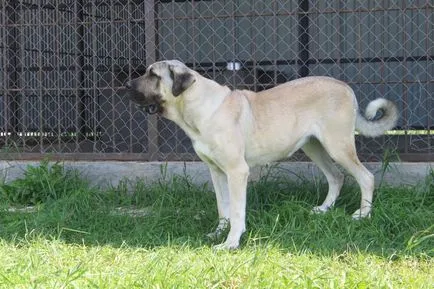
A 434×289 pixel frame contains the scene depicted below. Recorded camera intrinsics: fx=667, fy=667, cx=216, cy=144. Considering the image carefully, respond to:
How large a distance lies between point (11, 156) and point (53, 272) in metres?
3.25

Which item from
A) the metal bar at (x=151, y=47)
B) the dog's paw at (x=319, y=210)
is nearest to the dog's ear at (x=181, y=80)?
the dog's paw at (x=319, y=210)

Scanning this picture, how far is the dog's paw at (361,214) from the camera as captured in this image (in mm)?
4953

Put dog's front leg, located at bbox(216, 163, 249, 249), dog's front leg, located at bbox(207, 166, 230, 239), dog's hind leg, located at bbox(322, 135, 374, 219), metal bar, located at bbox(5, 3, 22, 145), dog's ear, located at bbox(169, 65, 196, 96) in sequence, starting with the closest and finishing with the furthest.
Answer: dog's front leg, located at bbox(216, 163, 249, 249) < dog's ear, located at bbox(169, 65, 196, 96) < dog's front leg, located at bbox(207, 166, 230, 239) < dog's hind leg, located at bbox(322, 135, 374, 219) < metal bar, located at bbox(5, 3, 22, 145)

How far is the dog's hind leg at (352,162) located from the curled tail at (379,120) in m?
0.31

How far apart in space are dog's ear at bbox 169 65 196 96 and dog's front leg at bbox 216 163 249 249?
26.7 inches

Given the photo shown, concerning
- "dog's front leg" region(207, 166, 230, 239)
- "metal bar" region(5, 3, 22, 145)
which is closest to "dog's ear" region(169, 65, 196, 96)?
"dog's front leg" region(207, 166, 230, 239)

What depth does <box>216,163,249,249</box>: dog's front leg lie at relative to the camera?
181 inches

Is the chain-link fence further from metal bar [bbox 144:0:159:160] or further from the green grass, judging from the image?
the green grass

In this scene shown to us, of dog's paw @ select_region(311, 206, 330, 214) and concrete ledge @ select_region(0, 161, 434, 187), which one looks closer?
dog's paw @ select_region(311, 206, 330, 214)

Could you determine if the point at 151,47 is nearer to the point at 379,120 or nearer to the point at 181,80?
the point at 181,80

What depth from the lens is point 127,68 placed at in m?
8.64

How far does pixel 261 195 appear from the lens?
5562 mm

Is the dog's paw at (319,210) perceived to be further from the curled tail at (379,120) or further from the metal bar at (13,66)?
the metal bar at (13,66)

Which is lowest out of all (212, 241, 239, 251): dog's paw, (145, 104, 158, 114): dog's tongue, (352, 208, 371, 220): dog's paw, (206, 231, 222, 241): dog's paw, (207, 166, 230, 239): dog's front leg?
(206, 231, 222, 241): dog's paw
